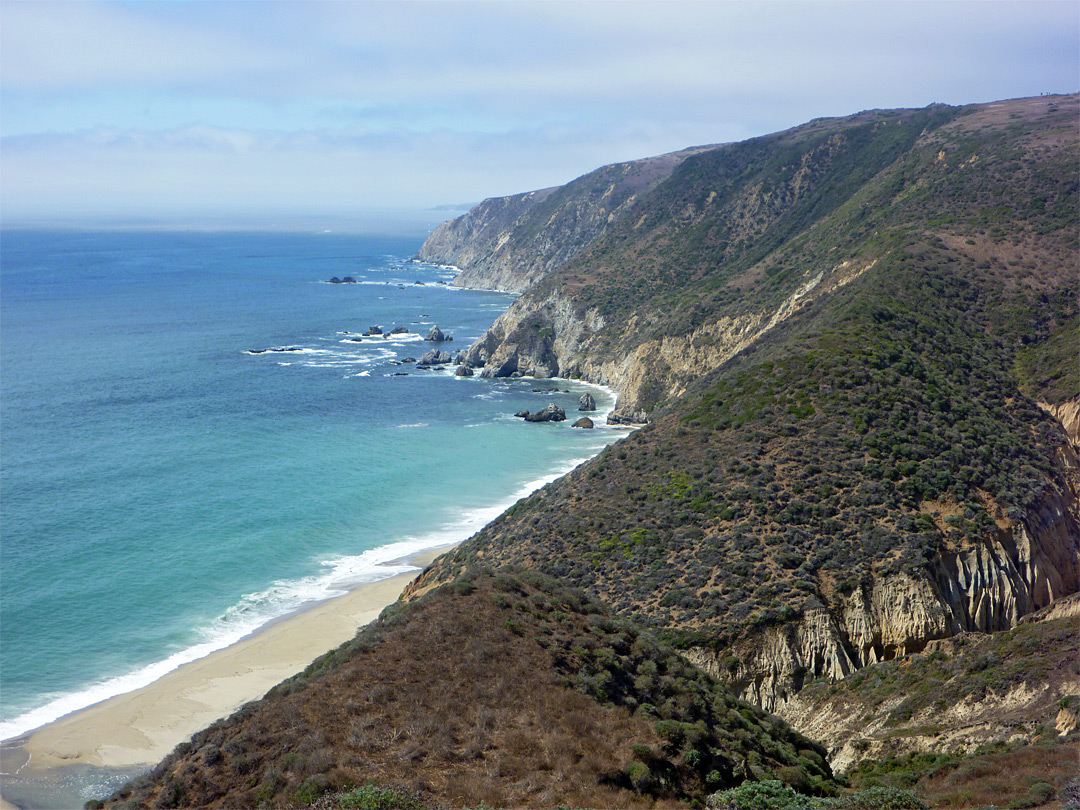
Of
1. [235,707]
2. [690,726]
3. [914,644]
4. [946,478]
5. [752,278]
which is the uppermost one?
[752,278]

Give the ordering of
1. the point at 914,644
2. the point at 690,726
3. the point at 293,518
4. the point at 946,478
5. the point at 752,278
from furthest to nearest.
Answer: the point at 752,278, the point at 293,518, the point at 946,478, the point at 914,644, the point at 690,726

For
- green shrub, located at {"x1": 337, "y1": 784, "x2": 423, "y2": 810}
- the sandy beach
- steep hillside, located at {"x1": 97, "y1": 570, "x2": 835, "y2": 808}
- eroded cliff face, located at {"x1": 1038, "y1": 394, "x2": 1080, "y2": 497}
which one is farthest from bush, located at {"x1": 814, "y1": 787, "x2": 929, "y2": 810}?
eroded cliff face, located at {"x1": 1038, "y1": 394, "x2": 1080, "y2": 497}

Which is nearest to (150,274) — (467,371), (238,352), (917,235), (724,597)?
(238,352)

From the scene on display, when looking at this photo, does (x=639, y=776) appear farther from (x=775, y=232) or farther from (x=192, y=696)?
(x=775, y=232)

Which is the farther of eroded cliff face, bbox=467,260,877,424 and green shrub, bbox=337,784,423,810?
eroded cliff face, bbox=467,260,877,424

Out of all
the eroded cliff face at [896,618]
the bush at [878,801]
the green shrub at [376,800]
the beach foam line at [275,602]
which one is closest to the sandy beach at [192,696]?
the beach foam line at [275,602]

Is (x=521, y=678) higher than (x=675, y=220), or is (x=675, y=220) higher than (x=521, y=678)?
(x=675, y=220)

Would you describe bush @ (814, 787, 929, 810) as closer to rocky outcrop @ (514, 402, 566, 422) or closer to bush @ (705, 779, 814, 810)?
bush @ (705, 779, 814, 810)

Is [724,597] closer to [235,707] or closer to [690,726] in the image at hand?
[690,726]
